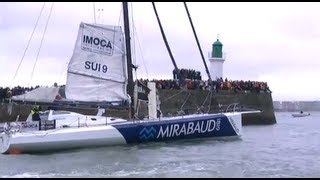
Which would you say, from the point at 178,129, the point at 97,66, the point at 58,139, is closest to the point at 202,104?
the point at 178,129

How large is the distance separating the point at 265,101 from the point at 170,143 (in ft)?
64.7

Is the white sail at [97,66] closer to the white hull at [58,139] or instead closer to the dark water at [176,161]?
the white hull at [58,139]

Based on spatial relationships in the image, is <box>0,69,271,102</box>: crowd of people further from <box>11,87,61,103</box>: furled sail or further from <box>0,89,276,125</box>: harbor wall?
<box>11,87,61,103</box>: furled sail

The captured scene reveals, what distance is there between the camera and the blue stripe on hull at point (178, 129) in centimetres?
2002

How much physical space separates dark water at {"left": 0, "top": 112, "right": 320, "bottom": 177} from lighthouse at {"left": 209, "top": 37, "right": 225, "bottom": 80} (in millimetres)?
22989

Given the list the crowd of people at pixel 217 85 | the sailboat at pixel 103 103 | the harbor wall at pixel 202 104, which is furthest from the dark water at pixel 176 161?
the crowd of people at pixel 217 85

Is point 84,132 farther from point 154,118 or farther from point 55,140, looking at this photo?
point 154,118

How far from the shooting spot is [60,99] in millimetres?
20984

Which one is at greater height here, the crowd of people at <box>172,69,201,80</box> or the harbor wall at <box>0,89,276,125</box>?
the crowd of people at <box>172,69,201,80</box>

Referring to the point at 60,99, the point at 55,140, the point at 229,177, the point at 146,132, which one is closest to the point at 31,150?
the point at 55,140

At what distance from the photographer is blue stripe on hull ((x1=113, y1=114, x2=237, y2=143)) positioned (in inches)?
788

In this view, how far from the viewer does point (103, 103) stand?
70.3 feet

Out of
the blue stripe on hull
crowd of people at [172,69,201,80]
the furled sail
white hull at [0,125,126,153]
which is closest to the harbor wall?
crowd of people at [172,69,201,80]

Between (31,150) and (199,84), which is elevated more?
(199,84)
